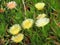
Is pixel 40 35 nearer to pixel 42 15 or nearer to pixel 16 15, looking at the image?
pixel 42 15

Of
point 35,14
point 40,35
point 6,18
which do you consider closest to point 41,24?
point 40,35

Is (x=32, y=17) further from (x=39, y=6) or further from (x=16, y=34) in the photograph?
(x=16, y=34)

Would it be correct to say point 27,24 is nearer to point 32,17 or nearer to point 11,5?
point 32,17

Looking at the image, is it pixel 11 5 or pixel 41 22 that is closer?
pixel 41 22

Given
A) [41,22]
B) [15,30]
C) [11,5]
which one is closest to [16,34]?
[15,30]

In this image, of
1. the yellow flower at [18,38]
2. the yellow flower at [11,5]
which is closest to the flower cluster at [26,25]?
the yellow flower at [18,38]

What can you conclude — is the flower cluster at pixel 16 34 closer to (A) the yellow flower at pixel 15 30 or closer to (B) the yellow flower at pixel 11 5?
(A) the yellow flower at pixel 15 30

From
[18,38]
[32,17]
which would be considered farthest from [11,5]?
[18,38]

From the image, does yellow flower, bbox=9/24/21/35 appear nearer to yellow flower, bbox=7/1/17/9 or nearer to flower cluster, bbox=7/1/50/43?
flower cluster, bbox=7/1/50/43

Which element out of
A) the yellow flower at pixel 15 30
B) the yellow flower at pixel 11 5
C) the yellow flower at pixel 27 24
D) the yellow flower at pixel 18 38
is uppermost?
the yellow flower at pixel 11 5
